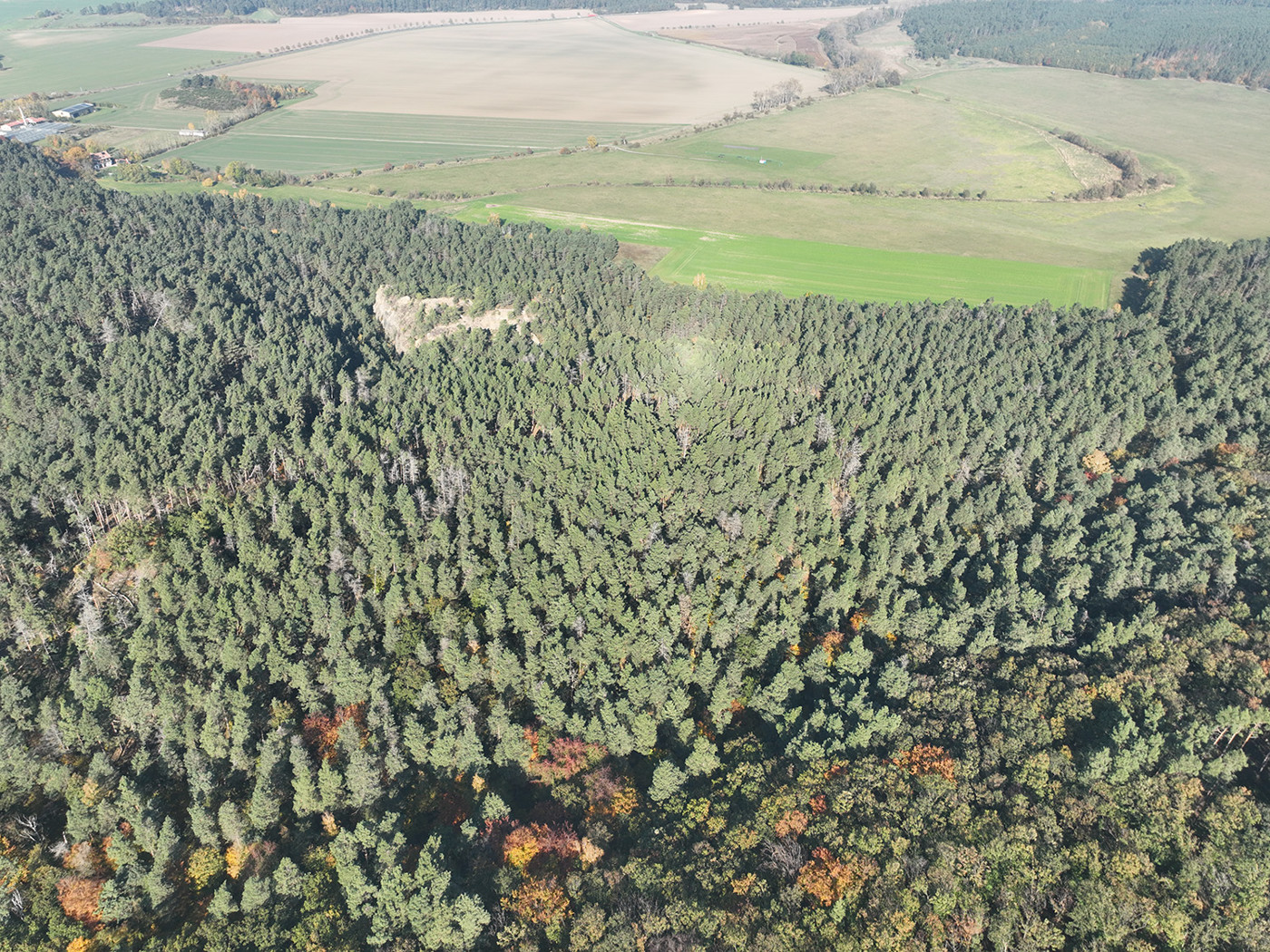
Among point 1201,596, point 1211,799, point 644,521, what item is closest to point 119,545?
point 644,521

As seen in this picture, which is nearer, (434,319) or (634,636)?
(634,636)

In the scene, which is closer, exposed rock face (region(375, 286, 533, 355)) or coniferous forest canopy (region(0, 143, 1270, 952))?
coniferous forest canopy (region(0, 143, 1270, 952))

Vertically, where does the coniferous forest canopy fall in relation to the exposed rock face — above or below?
below

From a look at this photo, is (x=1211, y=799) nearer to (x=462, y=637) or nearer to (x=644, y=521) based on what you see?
(x=644, y=521)

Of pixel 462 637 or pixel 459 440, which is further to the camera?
pixel 459 440

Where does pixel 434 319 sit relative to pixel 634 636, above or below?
above
